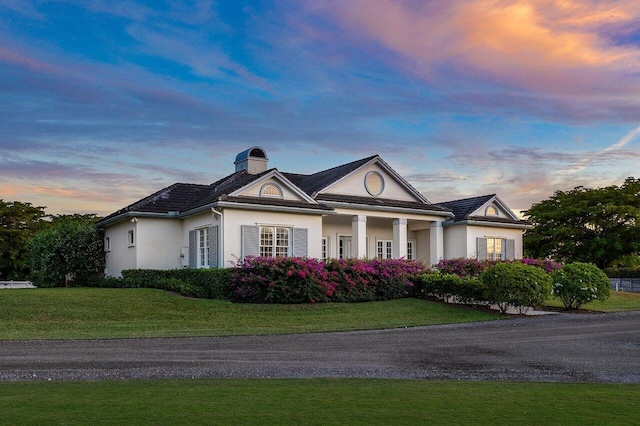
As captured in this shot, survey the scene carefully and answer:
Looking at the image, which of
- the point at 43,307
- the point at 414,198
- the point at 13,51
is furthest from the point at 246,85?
the point at 414,198

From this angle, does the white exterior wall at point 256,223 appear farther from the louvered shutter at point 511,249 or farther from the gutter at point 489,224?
the louvered shutter at point 511,249

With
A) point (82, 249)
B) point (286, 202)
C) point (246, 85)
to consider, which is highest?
point (246, 85)

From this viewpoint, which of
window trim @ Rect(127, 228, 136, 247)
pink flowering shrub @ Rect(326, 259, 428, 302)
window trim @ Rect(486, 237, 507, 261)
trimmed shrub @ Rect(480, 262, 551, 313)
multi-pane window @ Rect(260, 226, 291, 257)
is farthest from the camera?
window trim @ Rect(486, 237, 507, 261)

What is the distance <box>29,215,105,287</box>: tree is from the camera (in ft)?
99.8

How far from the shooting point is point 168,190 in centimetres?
3012

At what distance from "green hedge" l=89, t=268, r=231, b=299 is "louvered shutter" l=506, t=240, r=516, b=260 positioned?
58.2ft

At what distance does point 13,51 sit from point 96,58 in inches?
109

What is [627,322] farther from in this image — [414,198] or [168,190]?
[168,190]

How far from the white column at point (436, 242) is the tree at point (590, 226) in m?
18.6

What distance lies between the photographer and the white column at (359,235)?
2893 centimetres

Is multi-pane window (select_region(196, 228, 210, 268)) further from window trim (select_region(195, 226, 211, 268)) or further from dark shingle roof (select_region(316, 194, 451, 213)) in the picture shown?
dark shingle roof (select_region(316, 194, 451, 213))

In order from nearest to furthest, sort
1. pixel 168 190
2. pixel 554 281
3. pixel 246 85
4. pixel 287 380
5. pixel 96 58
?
pixel 287 380 → pixel 96 58 → pixel 246 85 → pixel 554 281 → pixel 168 190

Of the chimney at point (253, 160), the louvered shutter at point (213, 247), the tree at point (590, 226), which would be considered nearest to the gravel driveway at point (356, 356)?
the louvered shutter at point (213, 247)

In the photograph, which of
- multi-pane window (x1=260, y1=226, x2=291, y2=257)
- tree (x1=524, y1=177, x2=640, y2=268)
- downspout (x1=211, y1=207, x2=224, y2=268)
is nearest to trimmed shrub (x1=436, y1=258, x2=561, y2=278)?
multi-pane window (x1=260, y1=226, x2=291, y2=257)
